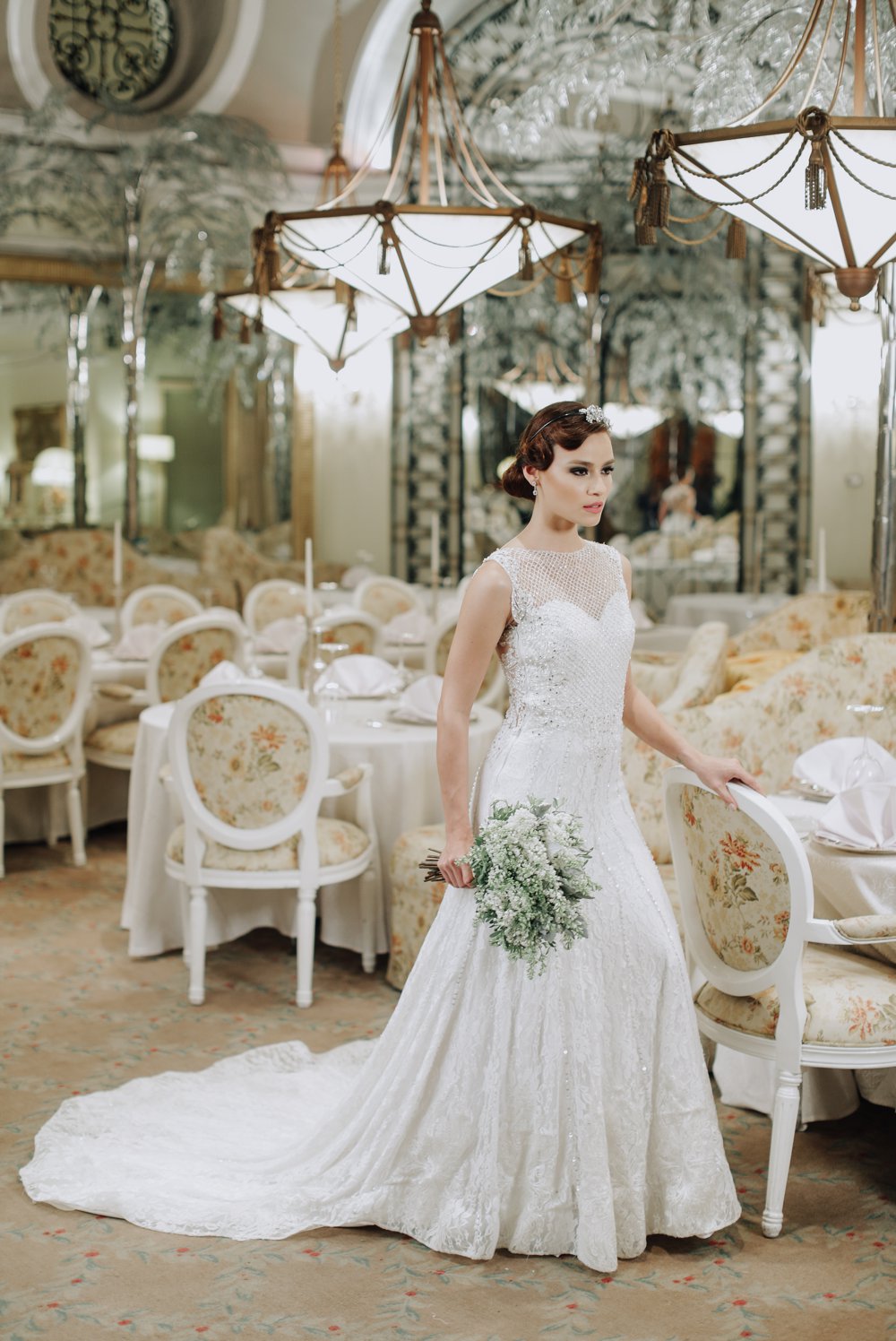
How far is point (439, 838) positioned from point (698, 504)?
21.7ft

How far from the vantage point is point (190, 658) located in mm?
6090

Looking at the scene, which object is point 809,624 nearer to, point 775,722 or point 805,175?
point 775,722

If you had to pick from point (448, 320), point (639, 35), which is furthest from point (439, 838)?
point (639, 35)

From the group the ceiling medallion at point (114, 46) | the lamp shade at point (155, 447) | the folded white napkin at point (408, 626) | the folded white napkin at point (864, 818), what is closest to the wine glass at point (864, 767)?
the folded white napkin at point (864, 818)

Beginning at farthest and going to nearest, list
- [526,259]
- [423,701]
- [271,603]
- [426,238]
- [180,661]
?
[271,603], [180,661], [423,701], [426,238], [526,259]

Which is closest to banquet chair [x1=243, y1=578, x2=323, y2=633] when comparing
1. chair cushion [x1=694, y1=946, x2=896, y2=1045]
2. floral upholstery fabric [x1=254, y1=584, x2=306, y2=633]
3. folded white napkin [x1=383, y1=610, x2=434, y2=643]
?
floral upholstery fabric [x1=254, y1=584, x2=306, y2=633]

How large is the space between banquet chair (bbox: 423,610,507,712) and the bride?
3211 mm

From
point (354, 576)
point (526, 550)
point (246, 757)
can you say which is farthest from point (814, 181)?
point (354, 576)

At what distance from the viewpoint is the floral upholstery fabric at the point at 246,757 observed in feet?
14.1

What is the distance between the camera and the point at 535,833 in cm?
256

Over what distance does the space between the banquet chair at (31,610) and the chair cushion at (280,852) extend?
3.04 m

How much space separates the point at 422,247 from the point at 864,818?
8.39ft

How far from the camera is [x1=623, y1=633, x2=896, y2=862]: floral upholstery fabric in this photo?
4.20 metres

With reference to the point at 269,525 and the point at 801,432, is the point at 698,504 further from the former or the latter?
the point at 269,525
